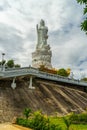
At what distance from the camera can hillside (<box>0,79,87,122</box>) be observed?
105 feet

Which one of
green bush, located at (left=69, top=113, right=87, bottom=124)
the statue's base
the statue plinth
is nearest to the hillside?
green bush, located at (left=69, top=113, right=87, bottom=124)

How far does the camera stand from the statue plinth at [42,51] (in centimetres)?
7806

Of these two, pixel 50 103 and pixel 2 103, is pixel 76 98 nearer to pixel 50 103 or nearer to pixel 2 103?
pixel 50 103

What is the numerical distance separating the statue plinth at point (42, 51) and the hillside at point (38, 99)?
109 ft

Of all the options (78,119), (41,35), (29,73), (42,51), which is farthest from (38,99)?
(41,35)

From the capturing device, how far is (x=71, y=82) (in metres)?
48.2

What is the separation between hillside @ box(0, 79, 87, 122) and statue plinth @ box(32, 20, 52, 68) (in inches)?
1302

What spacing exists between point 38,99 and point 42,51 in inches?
1706

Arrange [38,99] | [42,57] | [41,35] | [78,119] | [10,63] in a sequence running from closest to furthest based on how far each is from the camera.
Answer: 1. [78,119]
2. [38,99]
3. [10,63]
4. [42,57]
5. [41,35]

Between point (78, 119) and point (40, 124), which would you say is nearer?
point (40, 124)

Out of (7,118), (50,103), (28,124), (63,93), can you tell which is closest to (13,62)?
(63,93)

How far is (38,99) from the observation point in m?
36.8

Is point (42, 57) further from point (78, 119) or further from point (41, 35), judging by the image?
point (78, 119)

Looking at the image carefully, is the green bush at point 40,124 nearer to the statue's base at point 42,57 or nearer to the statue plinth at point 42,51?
the statue plinth at point 42,51
